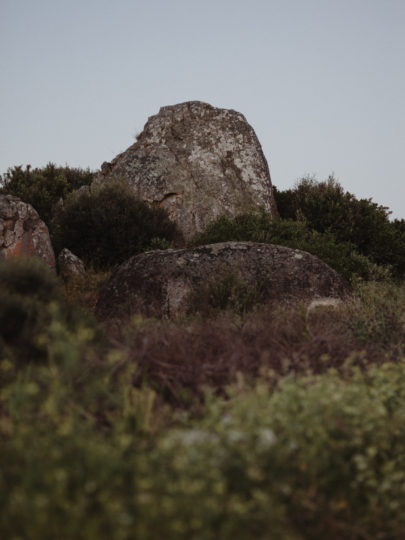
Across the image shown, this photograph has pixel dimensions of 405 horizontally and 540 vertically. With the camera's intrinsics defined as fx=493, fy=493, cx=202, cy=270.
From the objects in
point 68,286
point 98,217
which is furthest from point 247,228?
point 68,286

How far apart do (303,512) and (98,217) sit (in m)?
8.26

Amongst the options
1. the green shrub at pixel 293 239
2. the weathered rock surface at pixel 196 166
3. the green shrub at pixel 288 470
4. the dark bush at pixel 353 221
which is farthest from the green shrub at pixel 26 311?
the dark bush at pixel 353 221

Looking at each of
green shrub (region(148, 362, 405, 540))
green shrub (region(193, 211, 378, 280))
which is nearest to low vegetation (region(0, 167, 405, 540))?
green shrub (region(148, 362, 405, 540))

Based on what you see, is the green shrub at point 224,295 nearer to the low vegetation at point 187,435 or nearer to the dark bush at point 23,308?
the low vegetation at point 187,435

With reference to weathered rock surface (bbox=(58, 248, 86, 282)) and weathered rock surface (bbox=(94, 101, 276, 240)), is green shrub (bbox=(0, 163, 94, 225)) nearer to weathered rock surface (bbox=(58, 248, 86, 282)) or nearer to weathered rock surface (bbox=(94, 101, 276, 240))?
weathered rock surface (bbox=(94, 101, 276, 240))

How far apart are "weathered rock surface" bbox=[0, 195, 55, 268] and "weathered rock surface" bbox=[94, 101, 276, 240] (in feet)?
12.5

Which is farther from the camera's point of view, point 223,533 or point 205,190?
point 205,190

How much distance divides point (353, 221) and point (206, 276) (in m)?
6.16

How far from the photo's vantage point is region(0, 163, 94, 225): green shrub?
15.4 meters

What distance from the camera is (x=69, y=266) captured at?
9.16m

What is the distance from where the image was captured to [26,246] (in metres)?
8.80

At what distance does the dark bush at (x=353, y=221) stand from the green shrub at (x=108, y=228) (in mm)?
3930

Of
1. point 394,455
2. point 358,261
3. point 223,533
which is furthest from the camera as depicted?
point 358,261

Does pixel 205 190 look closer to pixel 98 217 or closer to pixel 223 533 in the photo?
pixel 98 217
